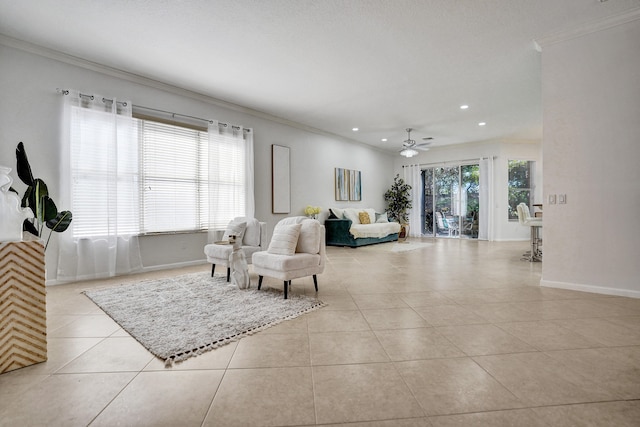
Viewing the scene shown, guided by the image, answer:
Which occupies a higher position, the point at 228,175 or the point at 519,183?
the point at 519,183

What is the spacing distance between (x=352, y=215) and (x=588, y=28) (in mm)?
5654

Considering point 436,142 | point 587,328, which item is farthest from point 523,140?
point 587,328

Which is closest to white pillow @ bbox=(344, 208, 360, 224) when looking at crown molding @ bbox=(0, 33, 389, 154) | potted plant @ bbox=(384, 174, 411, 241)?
potted plant @ bbox=(384, 174, 411, 241)

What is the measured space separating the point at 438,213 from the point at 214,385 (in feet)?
31.4

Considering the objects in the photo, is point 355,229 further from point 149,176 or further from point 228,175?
point 149,176

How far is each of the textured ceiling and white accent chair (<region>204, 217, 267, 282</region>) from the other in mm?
2238

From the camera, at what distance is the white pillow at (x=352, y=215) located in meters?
7.97

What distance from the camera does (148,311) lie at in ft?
9.05

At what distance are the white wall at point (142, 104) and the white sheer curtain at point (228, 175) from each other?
279 mm

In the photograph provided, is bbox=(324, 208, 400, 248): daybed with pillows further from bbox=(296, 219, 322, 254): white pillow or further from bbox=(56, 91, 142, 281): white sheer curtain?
bbox=(56, 91, 142, 281): white sheer curtain

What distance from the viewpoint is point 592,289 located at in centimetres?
328

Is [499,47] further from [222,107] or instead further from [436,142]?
[436,142]

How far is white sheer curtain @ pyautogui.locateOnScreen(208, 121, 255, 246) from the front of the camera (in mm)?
5285

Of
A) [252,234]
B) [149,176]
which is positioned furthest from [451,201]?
[149,176]
